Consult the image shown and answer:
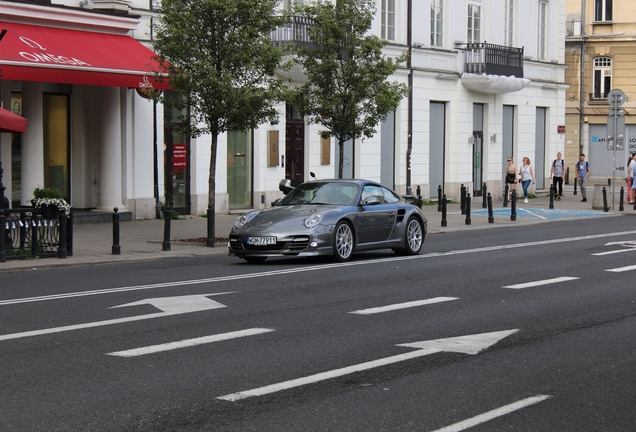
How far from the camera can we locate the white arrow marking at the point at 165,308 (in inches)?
364

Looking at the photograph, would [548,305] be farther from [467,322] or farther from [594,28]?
Answer: [594,28]

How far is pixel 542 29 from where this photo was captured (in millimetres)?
42781

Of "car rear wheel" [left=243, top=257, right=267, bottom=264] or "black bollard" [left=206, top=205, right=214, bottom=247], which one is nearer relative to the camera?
"car rear wheel" [left=243, top=257, right=267, bottom=264]

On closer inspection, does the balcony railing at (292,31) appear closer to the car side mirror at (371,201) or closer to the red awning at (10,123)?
the car side mirror at (371,201)

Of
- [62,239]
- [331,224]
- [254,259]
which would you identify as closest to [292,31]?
[254,259]

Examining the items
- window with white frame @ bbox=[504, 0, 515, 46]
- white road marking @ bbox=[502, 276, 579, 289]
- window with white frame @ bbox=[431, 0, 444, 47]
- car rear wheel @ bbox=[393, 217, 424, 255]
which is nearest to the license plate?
car rear wheel @ bbox=[393, 217, 424, 255]

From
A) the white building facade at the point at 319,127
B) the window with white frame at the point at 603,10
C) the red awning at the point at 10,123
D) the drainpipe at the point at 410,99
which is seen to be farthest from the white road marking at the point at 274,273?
the window with white frame at the point at 603,10

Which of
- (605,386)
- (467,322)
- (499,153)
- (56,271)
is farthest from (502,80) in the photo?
(605,386)

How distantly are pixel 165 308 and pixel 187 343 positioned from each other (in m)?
2.13

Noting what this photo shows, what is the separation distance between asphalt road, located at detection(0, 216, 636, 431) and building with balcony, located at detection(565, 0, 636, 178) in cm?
4337

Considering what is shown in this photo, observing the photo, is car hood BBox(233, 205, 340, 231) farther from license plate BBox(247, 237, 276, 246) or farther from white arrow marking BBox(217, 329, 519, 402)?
white arrow marking BBox(217, 329, 519, 402)

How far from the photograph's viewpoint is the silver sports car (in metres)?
15.5

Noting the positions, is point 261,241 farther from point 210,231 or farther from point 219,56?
point 219,56

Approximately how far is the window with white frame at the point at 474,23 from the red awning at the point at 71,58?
1758 centimetres
